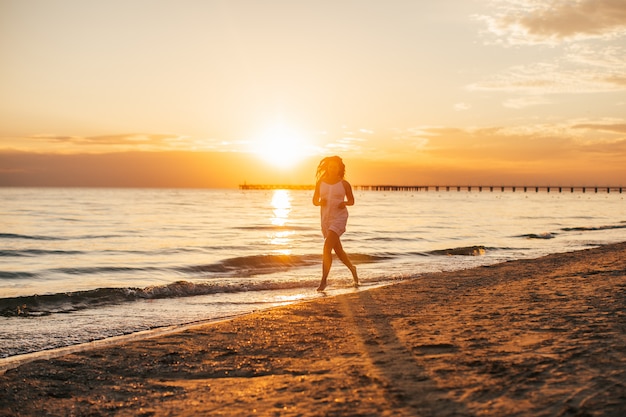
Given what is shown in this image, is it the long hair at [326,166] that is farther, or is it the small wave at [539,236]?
the small wave at [539,236]

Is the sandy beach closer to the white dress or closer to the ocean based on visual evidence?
the ocean

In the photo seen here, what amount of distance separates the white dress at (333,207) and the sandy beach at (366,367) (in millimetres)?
2740

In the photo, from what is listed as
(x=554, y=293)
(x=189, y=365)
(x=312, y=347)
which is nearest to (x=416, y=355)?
(x=312, y=347)

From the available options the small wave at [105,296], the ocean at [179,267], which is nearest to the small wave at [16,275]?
the ocean at [179,267]

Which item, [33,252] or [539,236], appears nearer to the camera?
[33,252]

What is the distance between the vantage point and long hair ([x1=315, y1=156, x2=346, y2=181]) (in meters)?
9.76

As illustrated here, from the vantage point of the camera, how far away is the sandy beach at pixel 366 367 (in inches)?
139

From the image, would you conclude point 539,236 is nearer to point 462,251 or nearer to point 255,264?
point 462,251

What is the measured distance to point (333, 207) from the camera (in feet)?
32.1

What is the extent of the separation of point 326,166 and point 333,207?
0.75 metres

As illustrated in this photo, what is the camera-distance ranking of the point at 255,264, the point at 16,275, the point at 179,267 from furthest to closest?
the point at 255,264, the point at 179,267, the point at 16,275

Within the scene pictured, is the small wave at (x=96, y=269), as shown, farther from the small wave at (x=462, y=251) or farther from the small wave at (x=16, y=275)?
the small wave at (x=462, y=251)

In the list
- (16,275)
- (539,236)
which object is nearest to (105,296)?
(16,275)

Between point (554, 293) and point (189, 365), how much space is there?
5155 mm
